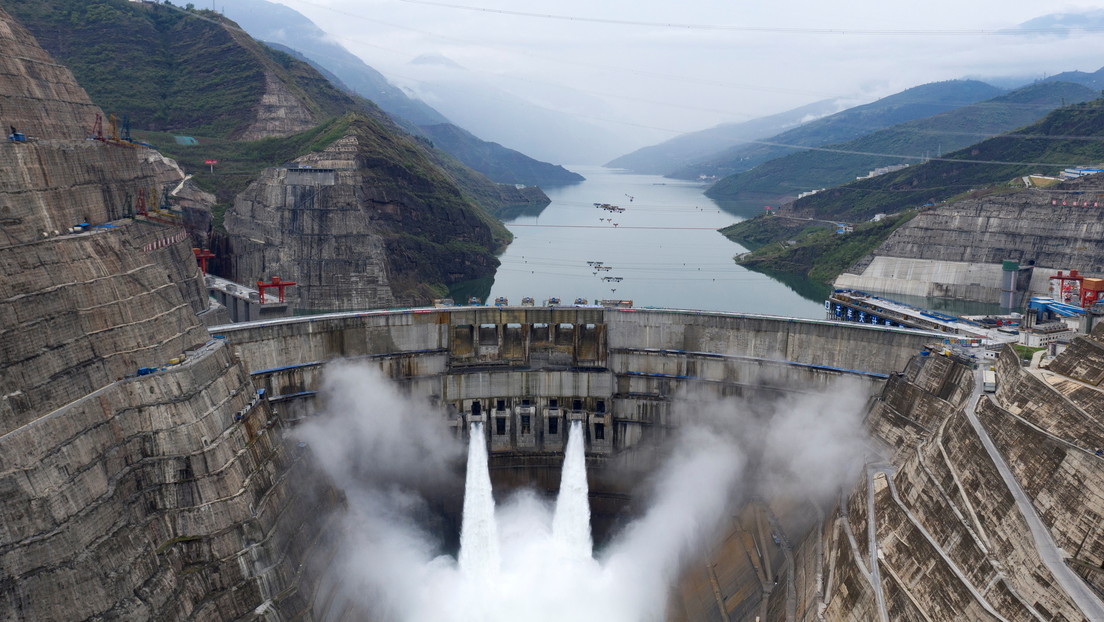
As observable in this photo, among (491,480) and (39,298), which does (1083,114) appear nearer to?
(491,480)

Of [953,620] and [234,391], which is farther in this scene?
[234,391]

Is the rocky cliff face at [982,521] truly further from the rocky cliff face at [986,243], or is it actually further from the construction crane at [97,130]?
the rocky cliff face at [986,243]

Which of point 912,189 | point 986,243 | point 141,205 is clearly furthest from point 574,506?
point 912,189

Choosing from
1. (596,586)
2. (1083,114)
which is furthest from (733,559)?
(1083,114)

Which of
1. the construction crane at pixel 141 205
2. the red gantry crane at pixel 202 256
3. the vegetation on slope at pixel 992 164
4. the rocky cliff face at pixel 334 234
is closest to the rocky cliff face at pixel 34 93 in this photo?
the construction crane at pixel 141 205

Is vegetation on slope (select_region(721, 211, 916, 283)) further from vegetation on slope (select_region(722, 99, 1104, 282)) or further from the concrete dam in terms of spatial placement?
the concrete dam
